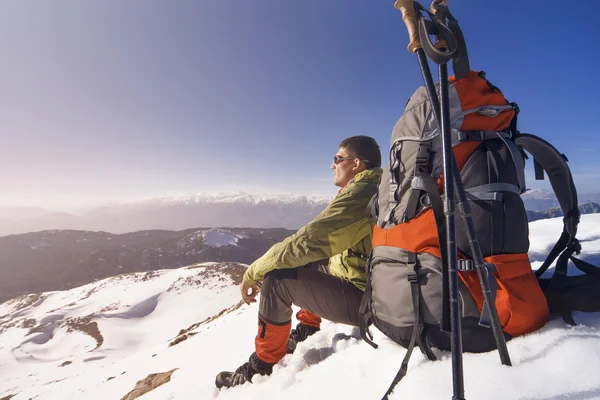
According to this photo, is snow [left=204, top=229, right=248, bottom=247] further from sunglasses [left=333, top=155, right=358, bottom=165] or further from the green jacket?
the green jacket

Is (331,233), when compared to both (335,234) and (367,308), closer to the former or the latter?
(335,234)

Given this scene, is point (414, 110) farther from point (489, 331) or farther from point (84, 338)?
point (84, 338)

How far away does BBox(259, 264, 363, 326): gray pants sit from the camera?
3.47 metres

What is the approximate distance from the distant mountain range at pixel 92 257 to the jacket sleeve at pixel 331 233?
153 m

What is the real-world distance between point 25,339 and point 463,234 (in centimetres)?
6233

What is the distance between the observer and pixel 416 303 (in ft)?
7.65

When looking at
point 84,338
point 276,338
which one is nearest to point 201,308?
point 84,338

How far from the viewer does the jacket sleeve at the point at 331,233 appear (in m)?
3.21

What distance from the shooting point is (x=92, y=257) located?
15275 cm

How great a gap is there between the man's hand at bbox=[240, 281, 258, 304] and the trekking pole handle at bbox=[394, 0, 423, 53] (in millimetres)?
3151

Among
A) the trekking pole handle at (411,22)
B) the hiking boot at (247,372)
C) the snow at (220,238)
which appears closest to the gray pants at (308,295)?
the hiking boot at (247,372)

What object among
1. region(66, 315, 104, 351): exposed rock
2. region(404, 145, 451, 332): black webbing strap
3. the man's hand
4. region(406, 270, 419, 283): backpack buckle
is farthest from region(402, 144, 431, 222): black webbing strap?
region(66, 315, 104, 351): exposed rock

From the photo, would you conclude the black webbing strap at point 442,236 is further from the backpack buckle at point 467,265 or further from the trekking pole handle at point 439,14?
the trekking pole handle at point 439,14

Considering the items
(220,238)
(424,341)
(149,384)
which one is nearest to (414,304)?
(424,341)
